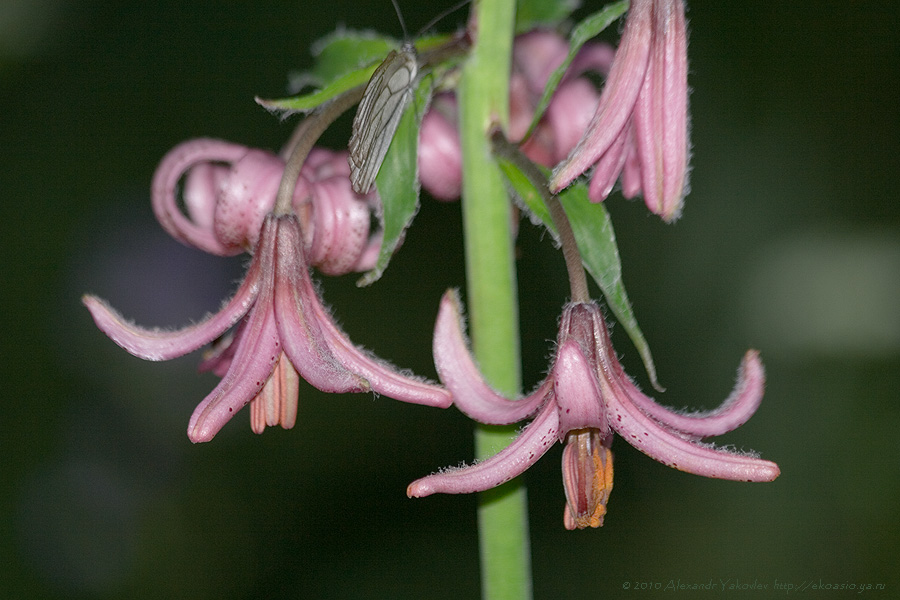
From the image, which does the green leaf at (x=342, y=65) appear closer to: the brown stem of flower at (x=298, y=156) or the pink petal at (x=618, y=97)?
the brown stem of flower at (x=298, y=156)

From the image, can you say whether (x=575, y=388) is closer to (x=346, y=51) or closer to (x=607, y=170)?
(x=607, y=170)

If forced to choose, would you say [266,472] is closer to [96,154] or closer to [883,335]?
[96,154]

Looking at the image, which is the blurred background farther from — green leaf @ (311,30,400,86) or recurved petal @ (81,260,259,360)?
recurved petal @ (81,260,259,360)

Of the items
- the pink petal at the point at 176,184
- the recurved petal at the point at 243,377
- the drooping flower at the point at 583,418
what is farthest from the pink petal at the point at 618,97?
the pink petal at the point at 176,184

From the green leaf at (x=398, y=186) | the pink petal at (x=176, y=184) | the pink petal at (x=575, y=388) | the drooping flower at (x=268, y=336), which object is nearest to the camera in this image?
the pink petal at (x=575, y=388)

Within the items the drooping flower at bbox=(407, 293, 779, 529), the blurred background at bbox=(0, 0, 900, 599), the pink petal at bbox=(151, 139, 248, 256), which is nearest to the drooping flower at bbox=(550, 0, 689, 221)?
the drooping flower at bbox=(407, 293, 779, 529)
